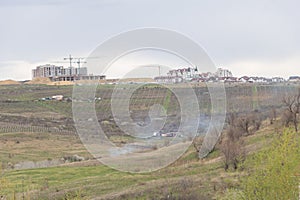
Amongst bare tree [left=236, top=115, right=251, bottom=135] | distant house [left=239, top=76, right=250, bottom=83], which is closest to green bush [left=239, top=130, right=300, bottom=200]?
bare tree [left=236, top=115, right=251, bottom=135]

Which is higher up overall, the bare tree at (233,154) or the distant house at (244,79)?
the distant house at (244,79)

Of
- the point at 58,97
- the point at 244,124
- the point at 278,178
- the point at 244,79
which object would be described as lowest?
the point at 278,178

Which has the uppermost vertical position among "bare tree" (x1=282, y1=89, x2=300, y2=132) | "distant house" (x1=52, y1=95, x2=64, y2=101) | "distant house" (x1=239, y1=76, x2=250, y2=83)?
"distant house" (x1=239, y1=76, x2=250, y2=83)

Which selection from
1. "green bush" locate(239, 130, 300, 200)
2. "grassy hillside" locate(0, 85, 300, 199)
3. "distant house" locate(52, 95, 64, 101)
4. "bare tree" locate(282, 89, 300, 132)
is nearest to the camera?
"green bush" locate(239, 130, 300, 200)

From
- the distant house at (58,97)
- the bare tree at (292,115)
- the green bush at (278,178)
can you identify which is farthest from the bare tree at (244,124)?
the distant house at (58,97)

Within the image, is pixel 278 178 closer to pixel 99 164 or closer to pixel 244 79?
pixel 99 164

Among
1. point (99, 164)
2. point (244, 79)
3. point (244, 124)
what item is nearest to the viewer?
point (99, 164)

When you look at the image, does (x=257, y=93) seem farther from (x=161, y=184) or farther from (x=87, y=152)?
(x=161, y=184)

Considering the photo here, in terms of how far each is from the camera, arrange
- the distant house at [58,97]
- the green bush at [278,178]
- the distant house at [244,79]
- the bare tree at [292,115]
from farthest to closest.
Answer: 1. the distant house at [244,79]
2. the distant house at [58,97]
3. the bare tree at [292,115]
4. the green bush at [278,178]

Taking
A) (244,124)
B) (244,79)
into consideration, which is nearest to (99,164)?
(244,124)

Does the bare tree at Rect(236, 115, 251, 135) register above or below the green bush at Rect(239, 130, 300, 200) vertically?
above

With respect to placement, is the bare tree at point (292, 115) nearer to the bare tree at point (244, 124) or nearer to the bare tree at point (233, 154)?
the bare tree at point (244, 124)

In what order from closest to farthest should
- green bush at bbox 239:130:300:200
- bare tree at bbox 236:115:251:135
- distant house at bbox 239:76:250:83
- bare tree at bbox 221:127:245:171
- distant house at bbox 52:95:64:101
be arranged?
green bush at bbox 239:130:300:200 < bare tree at bbox 221:127:245:171 < bare tree at bbox 236:115:251:135 < distant house at bbox 52:95:64:101 < distant house at bbox 239:76:250:83

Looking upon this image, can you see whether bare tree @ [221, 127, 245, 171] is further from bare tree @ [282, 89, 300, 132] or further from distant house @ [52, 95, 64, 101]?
distant house @ [52, 95, 64, 101]
